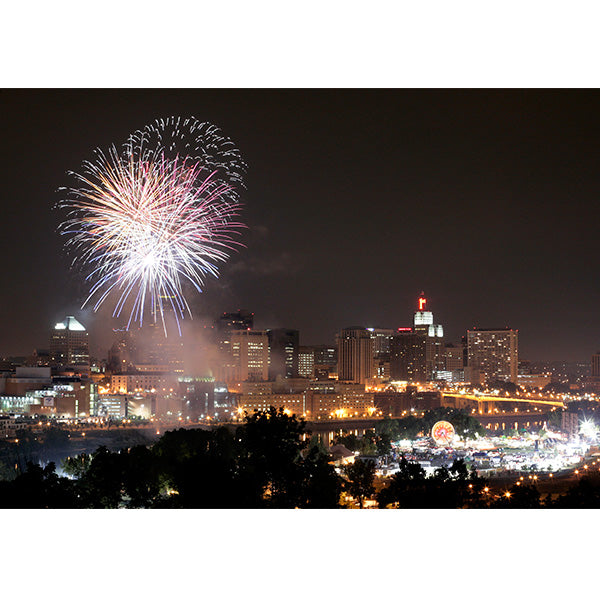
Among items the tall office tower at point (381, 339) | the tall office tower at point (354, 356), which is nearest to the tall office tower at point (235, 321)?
the tall office tower at point (354, 356)

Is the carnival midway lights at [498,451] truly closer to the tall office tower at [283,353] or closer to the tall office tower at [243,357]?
the tall office tower at [243,357]

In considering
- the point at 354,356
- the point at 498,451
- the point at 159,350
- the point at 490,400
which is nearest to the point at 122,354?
the point at 159,350

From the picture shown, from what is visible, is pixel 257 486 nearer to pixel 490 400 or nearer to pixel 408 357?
pixel 490 400

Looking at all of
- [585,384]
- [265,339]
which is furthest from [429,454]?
[585,384]

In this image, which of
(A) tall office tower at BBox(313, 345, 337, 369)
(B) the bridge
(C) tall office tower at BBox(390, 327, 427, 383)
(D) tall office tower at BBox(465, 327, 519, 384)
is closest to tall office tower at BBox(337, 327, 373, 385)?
(A) tall office tower at BBox(313, 345, 337, 369)

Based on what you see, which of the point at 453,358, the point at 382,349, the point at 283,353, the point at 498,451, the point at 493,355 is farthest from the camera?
the point at 453,358

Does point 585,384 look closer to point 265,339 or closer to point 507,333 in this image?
point 507,333
